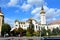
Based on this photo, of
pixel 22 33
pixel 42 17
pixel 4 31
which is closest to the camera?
pixel 4 31

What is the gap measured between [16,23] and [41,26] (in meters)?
13.0

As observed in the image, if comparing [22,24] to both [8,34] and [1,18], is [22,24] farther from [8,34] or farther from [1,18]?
[8,34]

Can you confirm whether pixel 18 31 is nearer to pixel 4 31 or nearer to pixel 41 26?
pixel 4 31

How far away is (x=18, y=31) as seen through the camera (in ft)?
259

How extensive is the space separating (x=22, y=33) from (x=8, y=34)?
231 inches

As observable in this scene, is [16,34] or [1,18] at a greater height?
[1,18]

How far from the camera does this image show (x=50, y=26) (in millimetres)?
113875

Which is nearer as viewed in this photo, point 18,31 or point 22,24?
point 18,31

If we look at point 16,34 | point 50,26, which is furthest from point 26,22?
point 16,34

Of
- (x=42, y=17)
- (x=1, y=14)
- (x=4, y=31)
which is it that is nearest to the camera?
(x=4, y=31)

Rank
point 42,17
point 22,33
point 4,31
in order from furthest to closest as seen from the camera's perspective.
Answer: point 42,17 < point 22,33 < point 4,31

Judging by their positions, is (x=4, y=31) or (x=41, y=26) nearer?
(x=4, y=31)

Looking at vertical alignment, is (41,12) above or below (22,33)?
above

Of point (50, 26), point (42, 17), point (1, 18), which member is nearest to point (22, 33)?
point (1, 18)
